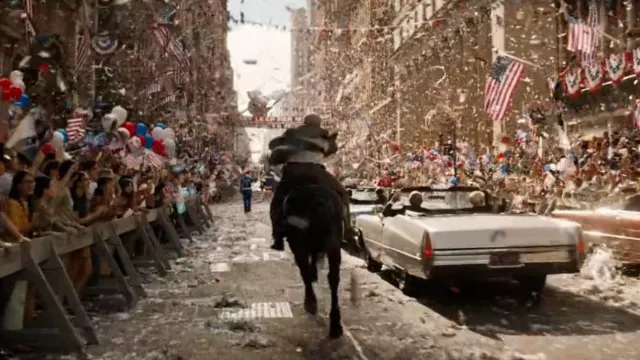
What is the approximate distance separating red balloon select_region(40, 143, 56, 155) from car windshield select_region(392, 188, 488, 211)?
5.16 meters

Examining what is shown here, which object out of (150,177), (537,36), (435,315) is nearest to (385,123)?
(537,36)

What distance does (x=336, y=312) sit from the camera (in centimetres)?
793

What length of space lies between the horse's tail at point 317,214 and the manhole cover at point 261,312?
3.73 ft

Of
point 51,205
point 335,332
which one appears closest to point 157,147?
point 51,205

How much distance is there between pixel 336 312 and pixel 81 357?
233cm

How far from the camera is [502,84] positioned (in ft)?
84.6

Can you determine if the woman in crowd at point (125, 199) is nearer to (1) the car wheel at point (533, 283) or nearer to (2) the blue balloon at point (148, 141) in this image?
(1) the car wheel at point (533, 283)

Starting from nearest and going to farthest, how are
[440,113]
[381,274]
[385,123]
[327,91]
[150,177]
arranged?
[381,274]
[150,177]
[440,113]
[385,123]
[327,91]

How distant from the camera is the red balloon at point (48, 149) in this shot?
1244 cm

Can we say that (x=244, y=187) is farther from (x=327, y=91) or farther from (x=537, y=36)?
(x=327, y=91)

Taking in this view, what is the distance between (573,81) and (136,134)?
18580mm

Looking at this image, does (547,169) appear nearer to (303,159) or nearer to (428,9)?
(303,159)

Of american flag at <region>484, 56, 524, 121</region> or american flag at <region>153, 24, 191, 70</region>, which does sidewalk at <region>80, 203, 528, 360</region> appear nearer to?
american flag at <region>484, 56, 524, 121</region>

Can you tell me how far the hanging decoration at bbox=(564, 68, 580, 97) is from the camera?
31.6 metres
